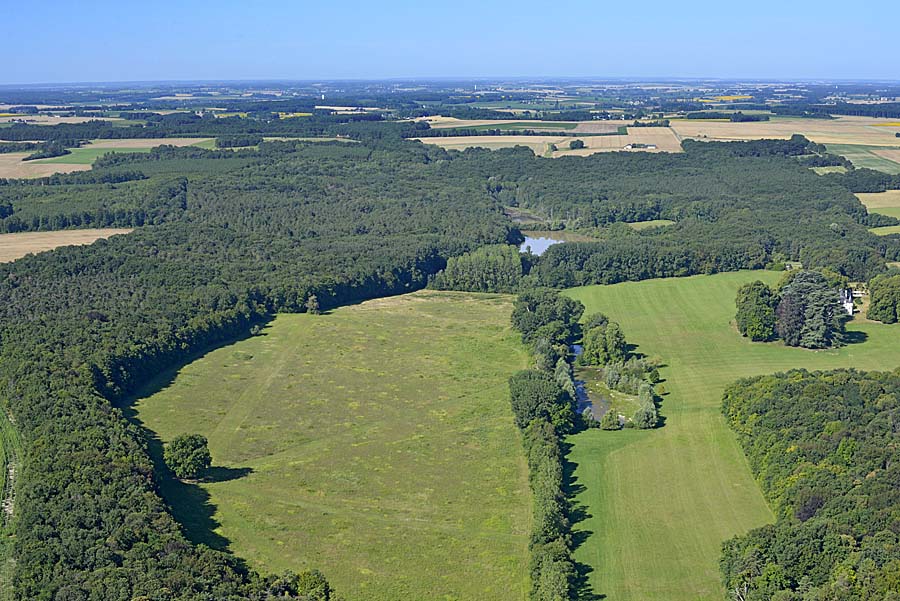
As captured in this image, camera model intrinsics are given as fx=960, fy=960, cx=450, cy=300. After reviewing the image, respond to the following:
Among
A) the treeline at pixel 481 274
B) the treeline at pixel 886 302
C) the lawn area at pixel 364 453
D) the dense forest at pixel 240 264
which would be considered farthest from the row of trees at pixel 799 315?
the treeline at pixel 481 274

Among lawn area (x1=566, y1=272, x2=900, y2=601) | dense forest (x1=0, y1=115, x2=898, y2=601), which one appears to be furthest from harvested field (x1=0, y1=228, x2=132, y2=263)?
lawn area (x1=566, y1=272, x2=900, y2=601)

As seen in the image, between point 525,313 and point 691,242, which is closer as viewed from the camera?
point 525,313

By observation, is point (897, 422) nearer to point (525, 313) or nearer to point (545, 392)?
point (545, 392)

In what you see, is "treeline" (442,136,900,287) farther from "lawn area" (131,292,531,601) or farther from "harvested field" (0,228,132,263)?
"harvested field" (0,228,132,263)

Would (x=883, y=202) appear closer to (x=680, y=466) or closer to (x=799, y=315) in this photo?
(x=799, y=315)

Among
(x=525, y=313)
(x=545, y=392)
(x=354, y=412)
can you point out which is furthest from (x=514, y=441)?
(x=525, y=313)

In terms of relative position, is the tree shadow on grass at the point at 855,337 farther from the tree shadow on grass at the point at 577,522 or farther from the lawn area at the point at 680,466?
the tree shadow on grass at the point at 577,522
